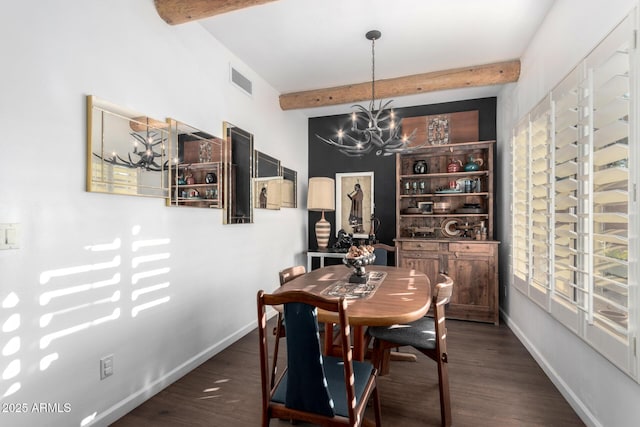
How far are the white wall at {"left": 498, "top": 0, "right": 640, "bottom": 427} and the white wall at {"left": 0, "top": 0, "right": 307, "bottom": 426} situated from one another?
281 centimetres

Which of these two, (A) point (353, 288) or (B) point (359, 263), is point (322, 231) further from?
(A) point (353, 288)

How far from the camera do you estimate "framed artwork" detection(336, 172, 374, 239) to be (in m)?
5.09

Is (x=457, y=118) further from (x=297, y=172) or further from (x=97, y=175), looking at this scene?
(x=97, y=175)

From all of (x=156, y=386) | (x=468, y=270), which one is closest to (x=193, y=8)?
(x=156, y=386)

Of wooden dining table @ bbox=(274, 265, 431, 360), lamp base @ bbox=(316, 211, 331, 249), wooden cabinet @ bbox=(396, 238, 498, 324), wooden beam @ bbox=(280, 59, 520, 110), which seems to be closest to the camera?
wooden dining table @ bbox=(274, 265, 431, 360)

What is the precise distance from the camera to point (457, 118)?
15.0 feet

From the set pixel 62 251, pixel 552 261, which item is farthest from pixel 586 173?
pixel 62 251

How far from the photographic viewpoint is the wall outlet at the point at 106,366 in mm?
1996

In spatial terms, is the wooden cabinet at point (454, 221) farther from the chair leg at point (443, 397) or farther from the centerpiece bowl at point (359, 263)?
the chair leg at point (443, 397)

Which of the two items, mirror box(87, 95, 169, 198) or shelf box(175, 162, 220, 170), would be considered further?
shelf box(175, 162, 220, 170)

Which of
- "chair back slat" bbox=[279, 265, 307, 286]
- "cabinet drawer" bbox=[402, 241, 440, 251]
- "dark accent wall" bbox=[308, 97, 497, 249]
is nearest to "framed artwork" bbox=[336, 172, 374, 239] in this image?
"dark accent wall" bbox=[308, 97, 497, 249]

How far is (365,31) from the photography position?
117 inches

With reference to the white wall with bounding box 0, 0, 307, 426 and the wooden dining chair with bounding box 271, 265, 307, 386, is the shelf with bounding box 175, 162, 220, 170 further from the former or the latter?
the wooden dining chair with bounding box 271, 265, 307, 386

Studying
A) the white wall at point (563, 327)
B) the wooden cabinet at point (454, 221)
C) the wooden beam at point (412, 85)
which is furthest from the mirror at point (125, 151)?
the wooden cabinet at point (454, 221)
